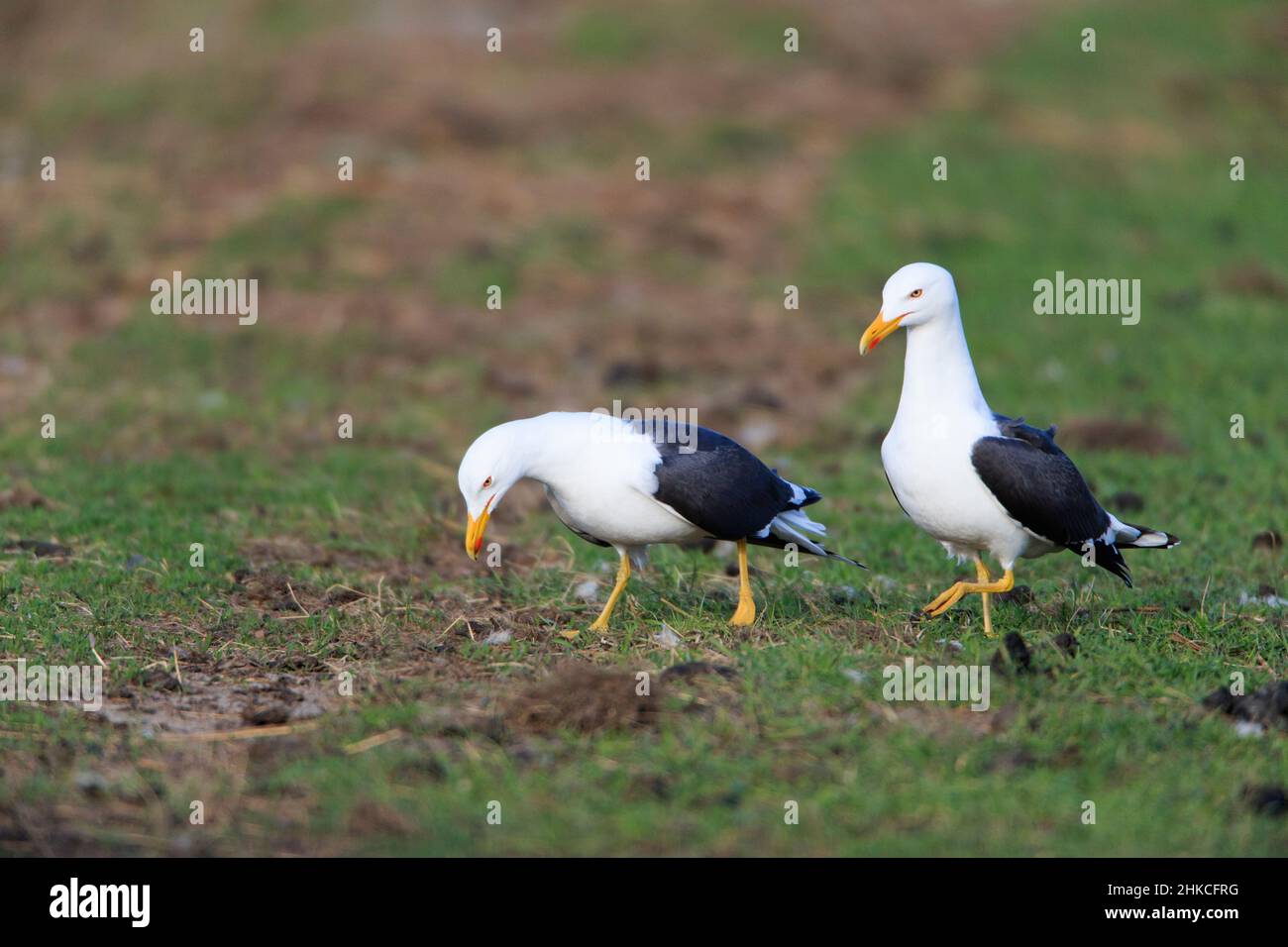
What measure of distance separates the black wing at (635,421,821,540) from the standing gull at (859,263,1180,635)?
0.54m

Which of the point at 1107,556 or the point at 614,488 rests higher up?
the point at 614,488

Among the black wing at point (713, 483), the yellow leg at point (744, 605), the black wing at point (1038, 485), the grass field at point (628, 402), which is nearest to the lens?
the grass field at point (628, 402)

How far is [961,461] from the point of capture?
21.1ft

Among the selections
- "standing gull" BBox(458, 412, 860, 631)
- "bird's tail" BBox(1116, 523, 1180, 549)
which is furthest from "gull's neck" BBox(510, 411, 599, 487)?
"bird's tail" BBox(1116, 523, 1180, 549)

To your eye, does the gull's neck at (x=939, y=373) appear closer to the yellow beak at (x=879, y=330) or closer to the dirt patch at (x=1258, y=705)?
the yellow beak at (x=879, y=330)

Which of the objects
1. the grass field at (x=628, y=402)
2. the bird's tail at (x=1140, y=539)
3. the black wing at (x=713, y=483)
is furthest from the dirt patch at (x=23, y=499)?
the bird's tail at (x=1140, y=539)

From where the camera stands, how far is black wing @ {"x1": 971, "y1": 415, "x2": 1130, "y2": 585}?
252 inches

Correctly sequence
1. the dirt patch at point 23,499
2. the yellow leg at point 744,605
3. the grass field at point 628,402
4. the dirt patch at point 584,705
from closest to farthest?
the grass field at point 628,402, the dirt patch at point 584,705, the yellow leg at point 744,605, the dirt patch at point 23,499

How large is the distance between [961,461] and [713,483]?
0.99 meters

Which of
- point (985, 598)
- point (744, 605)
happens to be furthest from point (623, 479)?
point (985, 598)

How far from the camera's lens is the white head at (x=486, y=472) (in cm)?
636

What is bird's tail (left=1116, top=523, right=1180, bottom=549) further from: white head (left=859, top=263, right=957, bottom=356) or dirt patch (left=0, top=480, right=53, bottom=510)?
dirt patch (left=0, top=480, right=53, bottom=510)

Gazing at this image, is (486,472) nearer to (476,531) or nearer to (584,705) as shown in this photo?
(476,531)
